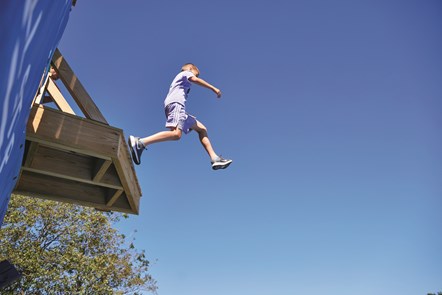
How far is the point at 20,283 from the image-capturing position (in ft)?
38.2

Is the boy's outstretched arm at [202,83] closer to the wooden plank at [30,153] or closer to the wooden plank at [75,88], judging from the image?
the wooden plank at [75,88]

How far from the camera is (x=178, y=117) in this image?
11.7 feet

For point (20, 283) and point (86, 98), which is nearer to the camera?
point (86, 98)

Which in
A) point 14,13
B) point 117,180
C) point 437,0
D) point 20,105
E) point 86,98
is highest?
point 437,0

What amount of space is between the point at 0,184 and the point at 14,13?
1.22 m

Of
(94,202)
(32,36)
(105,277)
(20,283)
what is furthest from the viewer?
(105,277)

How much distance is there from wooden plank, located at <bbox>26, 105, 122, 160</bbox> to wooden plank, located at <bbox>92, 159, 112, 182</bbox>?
149mm

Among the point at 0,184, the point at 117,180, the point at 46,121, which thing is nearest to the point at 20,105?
the point at 0,184

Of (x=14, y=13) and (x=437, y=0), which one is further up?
(x=437, y=0)

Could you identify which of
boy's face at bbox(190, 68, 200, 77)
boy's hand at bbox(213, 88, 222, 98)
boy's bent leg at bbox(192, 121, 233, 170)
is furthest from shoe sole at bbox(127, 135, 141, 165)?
boy's face at bbox(190, 68, 200, 77)

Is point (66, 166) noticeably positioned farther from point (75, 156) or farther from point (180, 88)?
point (180, 88)

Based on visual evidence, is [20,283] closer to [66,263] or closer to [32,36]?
[66,263]

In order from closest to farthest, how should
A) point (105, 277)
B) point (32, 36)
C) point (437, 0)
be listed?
point (32, 36) → point (105, 277) → point (437, 0)

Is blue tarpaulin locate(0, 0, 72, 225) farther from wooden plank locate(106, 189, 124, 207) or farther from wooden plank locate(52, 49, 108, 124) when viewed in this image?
wooden plank locate(106, 189, 124, 207)
